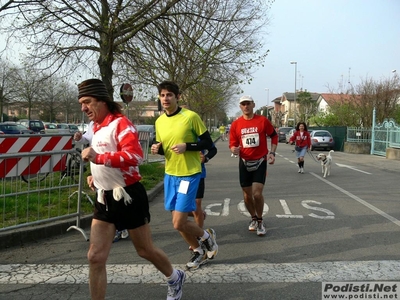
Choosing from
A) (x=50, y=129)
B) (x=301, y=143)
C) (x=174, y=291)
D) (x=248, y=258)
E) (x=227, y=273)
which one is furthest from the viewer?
(x=50, y=129)

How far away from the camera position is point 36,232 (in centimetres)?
589

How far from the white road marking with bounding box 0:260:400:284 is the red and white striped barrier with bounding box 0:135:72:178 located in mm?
1533

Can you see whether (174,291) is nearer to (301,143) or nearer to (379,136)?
(301,143)

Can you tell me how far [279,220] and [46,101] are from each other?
152ft

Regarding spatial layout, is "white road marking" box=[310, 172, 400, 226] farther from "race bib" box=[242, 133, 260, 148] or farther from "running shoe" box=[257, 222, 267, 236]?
"race bib" box=[242, 133, 260, 148]

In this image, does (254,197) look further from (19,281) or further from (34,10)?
(34,10)

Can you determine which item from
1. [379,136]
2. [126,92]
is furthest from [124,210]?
[379,136]

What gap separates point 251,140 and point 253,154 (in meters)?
0.21

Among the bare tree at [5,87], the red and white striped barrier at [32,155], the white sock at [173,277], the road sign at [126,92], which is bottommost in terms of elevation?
the white sock at [173,277]

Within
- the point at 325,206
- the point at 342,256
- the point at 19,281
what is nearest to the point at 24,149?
the point at 19,281

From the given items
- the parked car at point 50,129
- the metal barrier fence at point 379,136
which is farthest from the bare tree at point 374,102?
the parked car at point 50,129

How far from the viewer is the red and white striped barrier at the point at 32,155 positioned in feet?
18.9

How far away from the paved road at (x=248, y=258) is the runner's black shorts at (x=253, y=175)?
79 centimetres

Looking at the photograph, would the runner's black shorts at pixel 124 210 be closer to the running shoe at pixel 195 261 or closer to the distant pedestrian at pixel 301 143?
the running shoe at pixel 195 261
